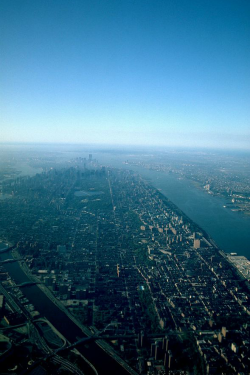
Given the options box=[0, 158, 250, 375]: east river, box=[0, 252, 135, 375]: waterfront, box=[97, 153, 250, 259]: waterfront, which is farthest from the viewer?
box=[97, 153, 250, 259]: waterfront

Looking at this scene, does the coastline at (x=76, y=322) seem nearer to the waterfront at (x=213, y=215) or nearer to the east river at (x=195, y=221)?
the east river at (x=195, y=221)

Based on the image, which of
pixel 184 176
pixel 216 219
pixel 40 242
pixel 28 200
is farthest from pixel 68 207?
pixel 184 176

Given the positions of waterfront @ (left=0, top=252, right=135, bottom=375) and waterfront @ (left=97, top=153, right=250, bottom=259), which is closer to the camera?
waterfront @ (left=0, top=252, right=135, bottom=375)

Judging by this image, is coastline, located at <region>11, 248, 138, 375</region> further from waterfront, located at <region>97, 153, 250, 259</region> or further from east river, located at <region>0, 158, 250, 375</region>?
waterfront, located at <region>97, 153, 250, 259</region>

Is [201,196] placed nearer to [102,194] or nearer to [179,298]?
[102,194]

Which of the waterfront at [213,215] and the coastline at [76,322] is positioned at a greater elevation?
the waterfront at [213,215]

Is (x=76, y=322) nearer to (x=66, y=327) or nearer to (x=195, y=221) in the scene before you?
(x=66, y=327)

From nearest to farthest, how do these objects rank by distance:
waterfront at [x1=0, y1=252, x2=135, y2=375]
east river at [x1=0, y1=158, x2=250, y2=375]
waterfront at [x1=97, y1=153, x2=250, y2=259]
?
waterfront at [x1=0, y1=252, x2=135, y2=375] < east river at [x1=0, y1=158, x2=250, y2=375] < waterfront at [x1=97, y1=153, x2=250, y2=259]

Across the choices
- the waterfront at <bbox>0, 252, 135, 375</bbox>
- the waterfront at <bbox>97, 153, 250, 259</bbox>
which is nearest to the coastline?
the waterfront at <bbox>0, 252, 135, 375</bbox>

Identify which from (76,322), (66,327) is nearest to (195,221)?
(76,322)

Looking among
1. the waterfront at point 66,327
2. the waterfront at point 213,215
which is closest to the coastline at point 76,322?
the waterfront at point 66,327

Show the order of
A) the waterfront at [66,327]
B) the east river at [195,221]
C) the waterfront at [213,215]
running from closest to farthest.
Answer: the waterfront at [66,327] < the east river at [195,221] < the waterfront at [213,215]
